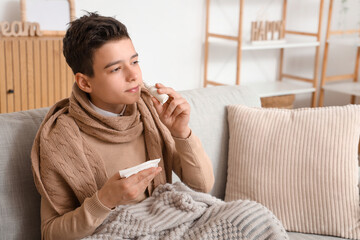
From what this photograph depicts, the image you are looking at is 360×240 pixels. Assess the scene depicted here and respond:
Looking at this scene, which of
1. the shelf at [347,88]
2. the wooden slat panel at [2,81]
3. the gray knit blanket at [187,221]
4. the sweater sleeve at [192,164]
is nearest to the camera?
the gray knit blanket at [187,221]

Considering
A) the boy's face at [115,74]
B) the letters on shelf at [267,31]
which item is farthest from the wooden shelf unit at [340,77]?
the boy's face at [115,74]

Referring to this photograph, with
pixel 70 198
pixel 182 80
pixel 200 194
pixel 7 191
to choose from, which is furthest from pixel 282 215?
pixel 182 80

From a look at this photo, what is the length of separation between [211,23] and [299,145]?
1964 millimetres

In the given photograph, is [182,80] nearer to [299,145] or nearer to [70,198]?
[299,145]

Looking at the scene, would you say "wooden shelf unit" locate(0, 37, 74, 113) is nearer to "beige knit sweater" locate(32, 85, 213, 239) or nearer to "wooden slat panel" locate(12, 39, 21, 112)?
"wooden slat panel" locate(12, 39, 21, 112)

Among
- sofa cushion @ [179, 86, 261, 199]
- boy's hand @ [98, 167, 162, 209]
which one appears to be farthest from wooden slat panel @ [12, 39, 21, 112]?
boy's hand @ [98, 167, 162, 209]

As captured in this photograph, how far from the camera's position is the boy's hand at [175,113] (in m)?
1.29

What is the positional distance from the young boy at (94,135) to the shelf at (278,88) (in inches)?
80.5

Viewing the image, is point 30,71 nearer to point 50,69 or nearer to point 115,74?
point 50,69

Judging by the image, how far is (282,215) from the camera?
5.22 ft

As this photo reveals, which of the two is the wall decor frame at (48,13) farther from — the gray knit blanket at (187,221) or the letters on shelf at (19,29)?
the gray knit blanket at (187,221)

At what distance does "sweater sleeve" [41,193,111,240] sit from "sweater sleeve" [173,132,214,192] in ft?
1.01

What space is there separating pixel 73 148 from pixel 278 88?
2512mm

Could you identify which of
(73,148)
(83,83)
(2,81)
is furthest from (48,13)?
(73,148)
